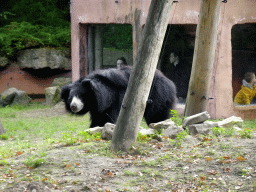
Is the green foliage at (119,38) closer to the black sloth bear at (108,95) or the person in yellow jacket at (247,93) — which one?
the person in yellow jacket at (247,93)

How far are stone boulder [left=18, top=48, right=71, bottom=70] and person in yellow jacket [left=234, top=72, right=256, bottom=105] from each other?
20.1 feet

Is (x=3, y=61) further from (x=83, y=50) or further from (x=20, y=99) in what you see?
(x=83, y=50)

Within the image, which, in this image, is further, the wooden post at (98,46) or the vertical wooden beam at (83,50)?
the wooden post at (98,46)

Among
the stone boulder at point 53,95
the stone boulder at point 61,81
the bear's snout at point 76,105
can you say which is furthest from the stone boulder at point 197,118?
the stone boulder at point 61,81

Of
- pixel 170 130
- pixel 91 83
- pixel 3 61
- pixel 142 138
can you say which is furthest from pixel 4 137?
pixel 3 61

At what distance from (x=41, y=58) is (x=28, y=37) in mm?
859

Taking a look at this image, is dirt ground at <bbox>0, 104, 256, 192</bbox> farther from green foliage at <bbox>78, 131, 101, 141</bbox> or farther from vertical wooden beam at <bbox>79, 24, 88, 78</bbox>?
vertical wooden beam at <bbox>79, 24, 88, 78</bbox>

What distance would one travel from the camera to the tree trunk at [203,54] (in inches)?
193

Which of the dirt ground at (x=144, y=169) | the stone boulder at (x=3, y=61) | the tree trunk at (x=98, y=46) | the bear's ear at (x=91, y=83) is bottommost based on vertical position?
the dirt ground at (x=144, y=169)

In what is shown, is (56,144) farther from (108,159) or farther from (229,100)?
(229,100)

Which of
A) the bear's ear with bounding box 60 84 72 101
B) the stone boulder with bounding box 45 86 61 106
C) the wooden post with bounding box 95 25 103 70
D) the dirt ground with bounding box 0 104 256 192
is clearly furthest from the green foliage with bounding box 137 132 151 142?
the stone boulder with bounding box 45 86 61 106

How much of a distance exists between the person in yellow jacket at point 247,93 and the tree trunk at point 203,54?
371 cm

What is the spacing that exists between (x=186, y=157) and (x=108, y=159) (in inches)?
32.7

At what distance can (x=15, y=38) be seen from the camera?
11969 mm
